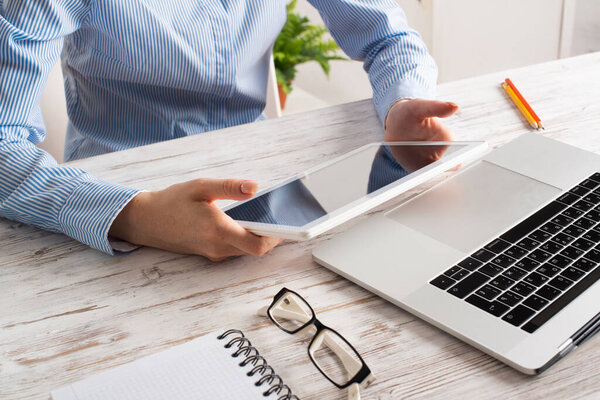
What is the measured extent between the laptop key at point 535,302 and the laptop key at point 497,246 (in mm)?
84

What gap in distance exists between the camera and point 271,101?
204 cm

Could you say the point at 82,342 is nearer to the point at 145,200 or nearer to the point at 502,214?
the point at 145,200

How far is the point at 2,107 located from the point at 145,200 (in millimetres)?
306

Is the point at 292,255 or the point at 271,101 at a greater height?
the point at 292,255

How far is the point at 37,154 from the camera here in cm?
93

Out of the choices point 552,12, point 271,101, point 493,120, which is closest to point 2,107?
point 493,120

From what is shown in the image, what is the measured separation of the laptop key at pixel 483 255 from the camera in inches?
26.4

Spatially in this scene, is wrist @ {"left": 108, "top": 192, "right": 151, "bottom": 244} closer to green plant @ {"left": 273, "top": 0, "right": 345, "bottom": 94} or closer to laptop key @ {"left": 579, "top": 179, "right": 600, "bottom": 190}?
laptop key @ {"left": 579, "top": 179, "right": 600, "bottom": 190}

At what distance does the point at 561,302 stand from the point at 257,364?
30cm

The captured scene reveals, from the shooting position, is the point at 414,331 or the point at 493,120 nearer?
the point at 414,331

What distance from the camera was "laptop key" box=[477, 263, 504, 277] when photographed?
645mm

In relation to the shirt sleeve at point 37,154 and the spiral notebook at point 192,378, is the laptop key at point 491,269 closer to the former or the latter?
the spiral notebook at point 192,378

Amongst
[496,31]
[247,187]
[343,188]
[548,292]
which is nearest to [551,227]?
[548,292]

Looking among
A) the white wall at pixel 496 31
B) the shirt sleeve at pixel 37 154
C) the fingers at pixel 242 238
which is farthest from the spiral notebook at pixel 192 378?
the white wall at pixel 496 31
